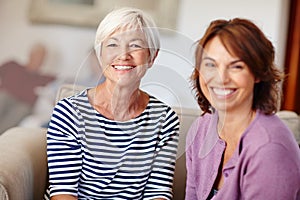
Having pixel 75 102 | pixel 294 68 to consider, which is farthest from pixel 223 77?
pixel 294 68

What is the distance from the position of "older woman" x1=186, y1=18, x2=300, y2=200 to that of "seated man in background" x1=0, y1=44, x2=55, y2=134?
1.82m

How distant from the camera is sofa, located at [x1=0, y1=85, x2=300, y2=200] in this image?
1.14 metres

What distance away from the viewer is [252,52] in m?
0.98

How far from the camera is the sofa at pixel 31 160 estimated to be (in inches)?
44.9

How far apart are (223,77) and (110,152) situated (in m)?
0.29

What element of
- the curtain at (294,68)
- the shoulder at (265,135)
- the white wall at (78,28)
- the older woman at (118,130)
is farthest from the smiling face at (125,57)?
the curtain at (294,68)

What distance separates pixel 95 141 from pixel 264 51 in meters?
0.38

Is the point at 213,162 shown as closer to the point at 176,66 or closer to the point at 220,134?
the point at 220,134

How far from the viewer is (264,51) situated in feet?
3.26

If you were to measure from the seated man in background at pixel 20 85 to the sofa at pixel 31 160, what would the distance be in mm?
1206

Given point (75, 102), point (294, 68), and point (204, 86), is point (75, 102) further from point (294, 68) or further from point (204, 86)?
point (294, 68)

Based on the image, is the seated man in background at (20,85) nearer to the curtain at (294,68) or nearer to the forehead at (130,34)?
the curtain at (294,68)

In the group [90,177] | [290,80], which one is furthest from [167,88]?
[290,80]

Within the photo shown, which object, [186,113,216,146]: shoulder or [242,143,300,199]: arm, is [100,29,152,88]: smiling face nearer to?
[186,113,216,146]: shoulder
